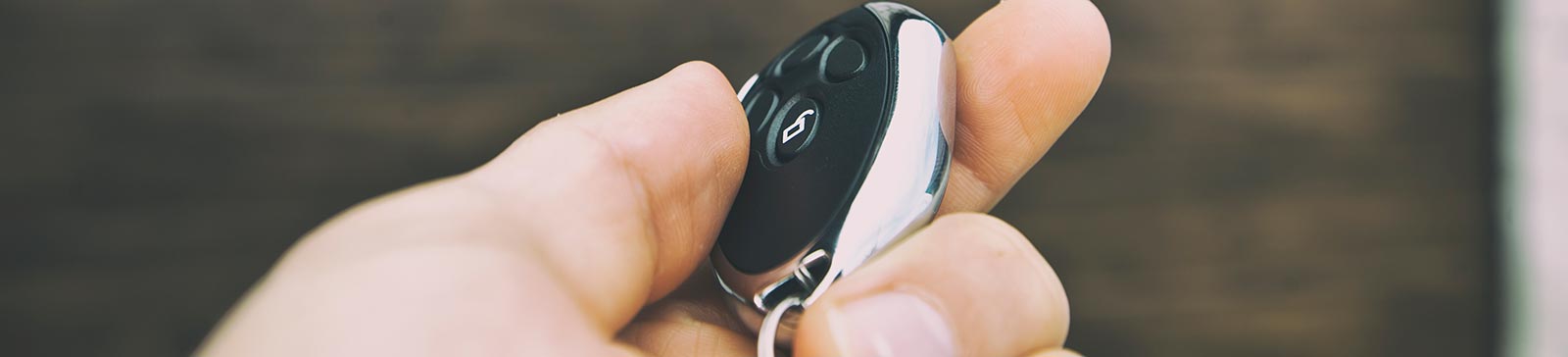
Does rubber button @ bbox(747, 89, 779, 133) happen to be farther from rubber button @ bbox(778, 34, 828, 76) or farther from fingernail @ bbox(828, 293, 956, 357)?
fingernail @ bbox(828, 293, 956, 357)

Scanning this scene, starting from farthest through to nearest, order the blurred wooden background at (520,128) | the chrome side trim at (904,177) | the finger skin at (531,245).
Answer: the blurred wooden background at (520,128)
the chrome side trim at (904,177)
the finger skin at (531,245)

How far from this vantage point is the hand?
322mm

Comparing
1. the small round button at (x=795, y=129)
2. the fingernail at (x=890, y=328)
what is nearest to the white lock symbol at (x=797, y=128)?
the small round button at (x=795, y=129)

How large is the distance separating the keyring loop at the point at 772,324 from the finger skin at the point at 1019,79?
0.13 meters

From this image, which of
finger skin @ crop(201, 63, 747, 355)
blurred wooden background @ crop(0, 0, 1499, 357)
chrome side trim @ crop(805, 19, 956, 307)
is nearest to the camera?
finger skin @ crop(201, 63, 747, 355)

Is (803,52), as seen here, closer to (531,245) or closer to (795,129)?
(795,129)

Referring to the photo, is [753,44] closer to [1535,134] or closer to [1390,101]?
[1390,101]

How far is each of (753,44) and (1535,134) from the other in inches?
43.6

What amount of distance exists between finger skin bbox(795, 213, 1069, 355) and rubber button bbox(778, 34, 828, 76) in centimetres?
14

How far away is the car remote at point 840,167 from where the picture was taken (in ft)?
1.41

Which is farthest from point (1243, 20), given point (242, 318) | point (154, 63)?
point (154, 63)

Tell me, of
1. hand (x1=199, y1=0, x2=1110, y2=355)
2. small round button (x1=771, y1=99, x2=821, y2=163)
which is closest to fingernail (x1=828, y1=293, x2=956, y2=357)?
hand (x1=199, y1=0, x2=1110, y2=355)

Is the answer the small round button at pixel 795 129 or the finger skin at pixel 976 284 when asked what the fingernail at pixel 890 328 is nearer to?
the finger skin at pixel 976 284

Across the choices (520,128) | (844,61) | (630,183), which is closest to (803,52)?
(844,61)
